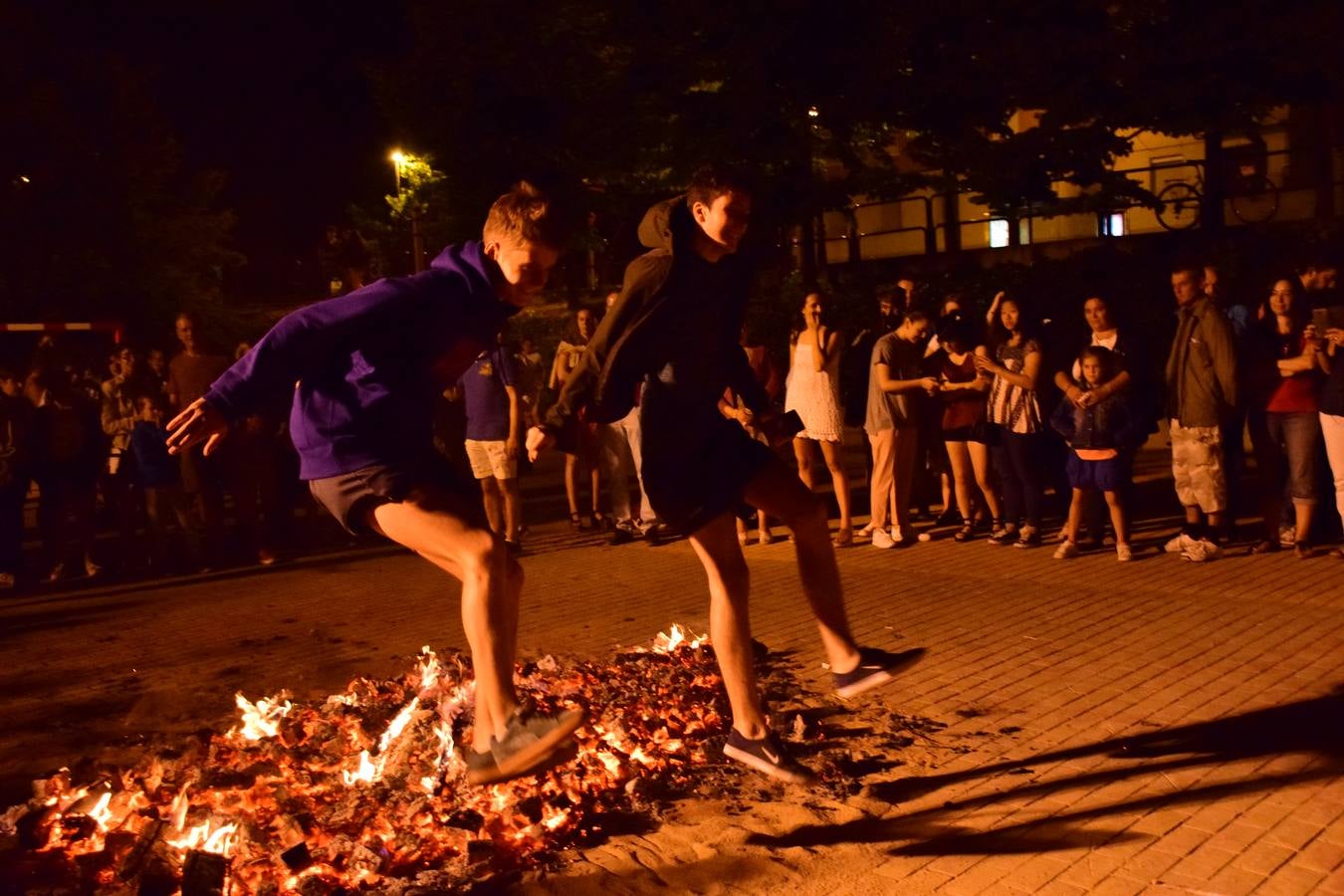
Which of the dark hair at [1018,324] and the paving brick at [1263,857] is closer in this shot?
the paving brick at [1263,857]

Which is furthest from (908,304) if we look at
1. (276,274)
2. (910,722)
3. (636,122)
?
(276,274)

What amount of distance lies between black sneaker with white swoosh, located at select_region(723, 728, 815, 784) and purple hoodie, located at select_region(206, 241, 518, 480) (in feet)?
5.07

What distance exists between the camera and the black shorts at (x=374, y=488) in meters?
3.96

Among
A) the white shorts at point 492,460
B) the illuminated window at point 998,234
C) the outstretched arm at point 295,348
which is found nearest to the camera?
the outstretched arm at point 295,348

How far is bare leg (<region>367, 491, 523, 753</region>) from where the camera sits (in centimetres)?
392

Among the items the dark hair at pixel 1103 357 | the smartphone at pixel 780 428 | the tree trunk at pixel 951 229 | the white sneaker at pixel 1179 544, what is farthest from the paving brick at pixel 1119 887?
the tree trunk at pixel 951 229

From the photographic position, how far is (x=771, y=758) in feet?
13.9

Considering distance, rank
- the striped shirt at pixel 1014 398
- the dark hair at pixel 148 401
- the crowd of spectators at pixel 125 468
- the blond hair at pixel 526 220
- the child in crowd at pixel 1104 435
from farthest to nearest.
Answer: the dark hair at pixel 148 401 → the crowd of spectators at pixel 125 468 → the striped shirt at pixel 1014 398 → the child in crowd at pixel 1104 435 → the blond hair at pixel 526 220

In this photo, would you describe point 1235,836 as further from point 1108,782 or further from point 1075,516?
point 1075,516

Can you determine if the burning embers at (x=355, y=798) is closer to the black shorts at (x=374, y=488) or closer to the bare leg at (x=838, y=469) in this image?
the black shorts at (x=374, y=488)

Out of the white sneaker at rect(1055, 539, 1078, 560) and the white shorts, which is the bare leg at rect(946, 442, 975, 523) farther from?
the white shorts

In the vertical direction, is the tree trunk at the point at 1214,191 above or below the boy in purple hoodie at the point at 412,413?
above

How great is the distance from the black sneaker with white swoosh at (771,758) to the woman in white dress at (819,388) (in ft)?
18.9

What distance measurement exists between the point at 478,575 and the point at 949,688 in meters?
2.80
